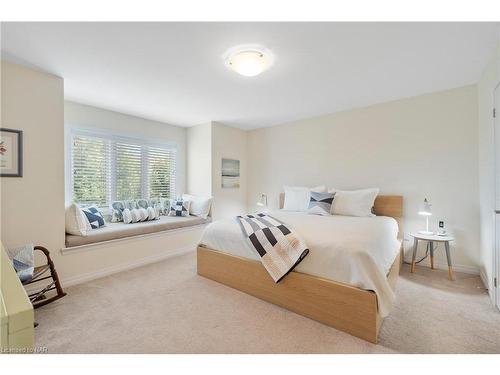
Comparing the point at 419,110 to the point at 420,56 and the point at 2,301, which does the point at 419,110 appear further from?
the point at 2,301

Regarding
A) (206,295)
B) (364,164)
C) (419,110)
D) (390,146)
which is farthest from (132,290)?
(419,110)

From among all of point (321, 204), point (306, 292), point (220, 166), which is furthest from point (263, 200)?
point (306, 292)

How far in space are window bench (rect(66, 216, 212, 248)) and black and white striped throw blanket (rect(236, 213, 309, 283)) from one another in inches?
63.8

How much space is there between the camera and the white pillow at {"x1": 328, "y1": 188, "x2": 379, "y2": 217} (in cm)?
300

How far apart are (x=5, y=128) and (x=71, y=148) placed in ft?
3.49

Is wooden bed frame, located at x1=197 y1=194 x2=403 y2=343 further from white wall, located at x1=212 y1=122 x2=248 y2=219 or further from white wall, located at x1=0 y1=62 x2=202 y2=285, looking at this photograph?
white wall, located at x1=212 y1=122 x2=248 y2=219

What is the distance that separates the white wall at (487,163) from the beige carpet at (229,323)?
1.11 feet

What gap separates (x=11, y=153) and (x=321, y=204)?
11.2 ft

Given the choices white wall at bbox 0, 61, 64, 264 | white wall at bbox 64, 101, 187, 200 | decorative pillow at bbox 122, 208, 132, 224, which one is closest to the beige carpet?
white wall at bbox 0, 61, 64, 264

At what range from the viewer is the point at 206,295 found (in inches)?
87.5

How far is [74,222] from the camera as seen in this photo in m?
2.54

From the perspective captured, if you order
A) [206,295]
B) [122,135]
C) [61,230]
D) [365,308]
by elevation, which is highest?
[122,135]

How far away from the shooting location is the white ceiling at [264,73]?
5.37 feet

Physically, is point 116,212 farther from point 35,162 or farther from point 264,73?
point 264,73
